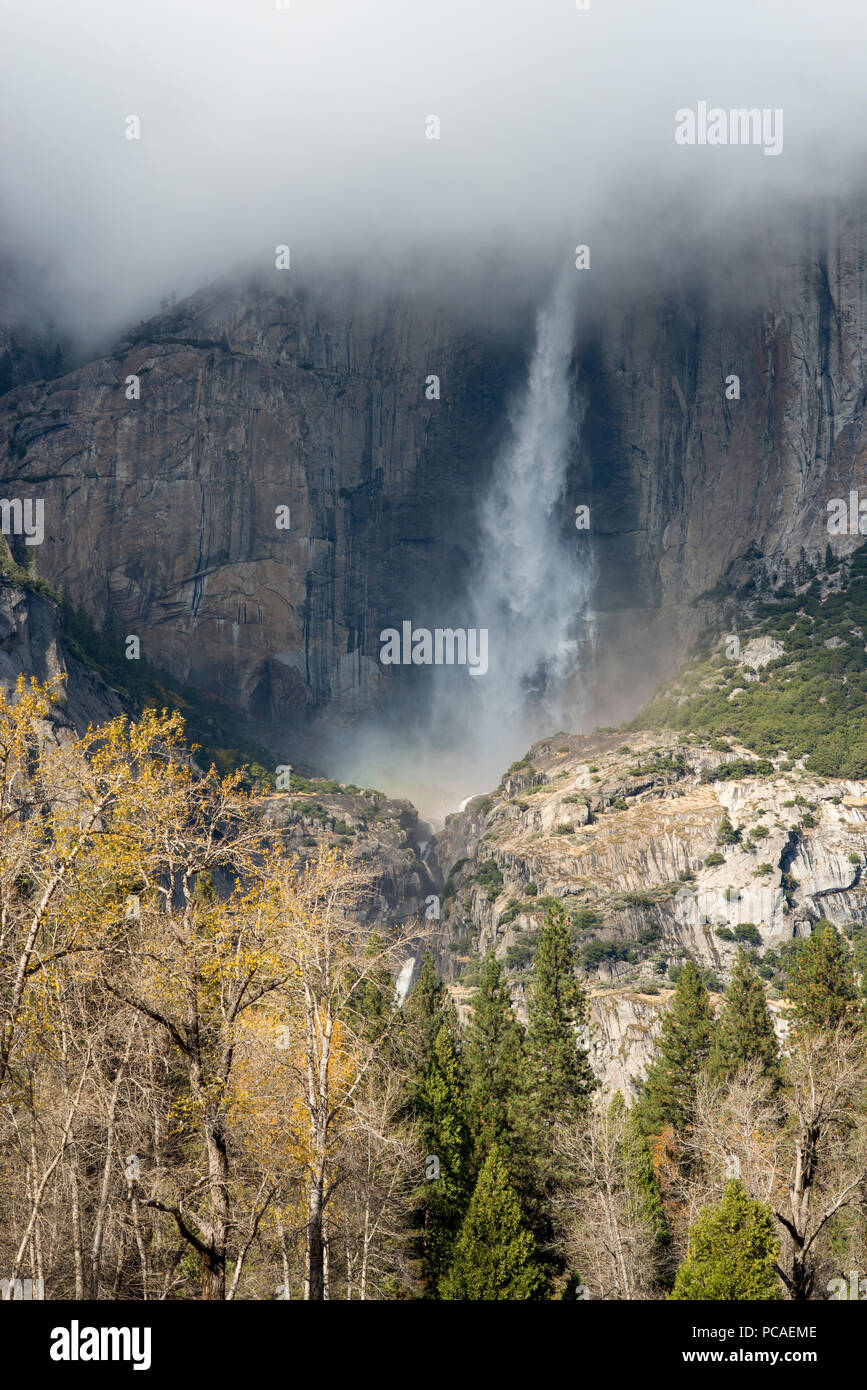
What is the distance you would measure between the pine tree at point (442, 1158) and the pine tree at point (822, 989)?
15.9 metres

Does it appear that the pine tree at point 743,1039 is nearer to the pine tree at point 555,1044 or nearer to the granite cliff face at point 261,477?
the pine tree at point 555,1044

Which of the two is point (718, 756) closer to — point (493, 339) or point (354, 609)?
point (354, 609)

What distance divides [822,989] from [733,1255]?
26387 mm

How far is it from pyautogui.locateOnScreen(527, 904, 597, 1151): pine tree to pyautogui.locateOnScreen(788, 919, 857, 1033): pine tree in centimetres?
1010

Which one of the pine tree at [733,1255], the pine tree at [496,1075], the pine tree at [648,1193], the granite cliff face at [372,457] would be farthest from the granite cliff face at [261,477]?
the pine tree at [733,1255]

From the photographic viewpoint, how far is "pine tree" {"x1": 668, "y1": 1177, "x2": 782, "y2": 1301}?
3412cm

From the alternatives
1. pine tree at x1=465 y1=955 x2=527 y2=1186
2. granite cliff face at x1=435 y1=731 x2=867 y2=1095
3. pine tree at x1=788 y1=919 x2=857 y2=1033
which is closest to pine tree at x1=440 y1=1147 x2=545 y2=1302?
pine tree at x1=465 y1=955 x2=527 y2=1186

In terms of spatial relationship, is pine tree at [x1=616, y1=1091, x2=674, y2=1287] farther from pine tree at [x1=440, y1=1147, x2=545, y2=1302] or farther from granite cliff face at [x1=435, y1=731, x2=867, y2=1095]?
granite cliff face at [x1=435, y1=731, x2=867, y2=1095]

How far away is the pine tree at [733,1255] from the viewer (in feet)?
112

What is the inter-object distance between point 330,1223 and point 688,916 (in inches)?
3065

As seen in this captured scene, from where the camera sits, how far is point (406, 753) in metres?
199
